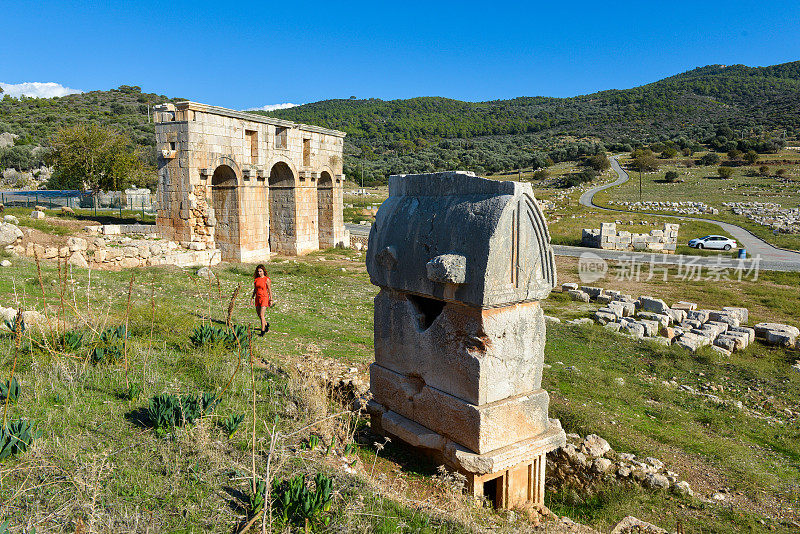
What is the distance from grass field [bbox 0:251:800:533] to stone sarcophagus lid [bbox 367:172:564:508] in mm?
423

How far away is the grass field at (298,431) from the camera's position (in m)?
3.41

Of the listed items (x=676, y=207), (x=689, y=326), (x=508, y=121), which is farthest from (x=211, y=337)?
(x=508, y=121)

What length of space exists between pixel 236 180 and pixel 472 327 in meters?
14.0

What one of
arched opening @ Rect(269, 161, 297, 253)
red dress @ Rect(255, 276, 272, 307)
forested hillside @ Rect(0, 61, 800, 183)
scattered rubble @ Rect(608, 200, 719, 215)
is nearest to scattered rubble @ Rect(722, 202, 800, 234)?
scattered rubble @ Rect(608, 200, 719, 215)

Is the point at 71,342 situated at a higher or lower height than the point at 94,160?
lower

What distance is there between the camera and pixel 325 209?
21.6m

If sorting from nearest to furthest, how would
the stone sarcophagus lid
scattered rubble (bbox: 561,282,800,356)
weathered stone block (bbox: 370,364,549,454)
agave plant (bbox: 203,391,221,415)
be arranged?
the stone sarcophagus lid
weathered stone block (bbox: 370,364,549,454)
agave plant (bbox: 203,391,221,415)
scattered rubble (bbox: 561,282,800,356)

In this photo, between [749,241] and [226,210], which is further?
[749,241]

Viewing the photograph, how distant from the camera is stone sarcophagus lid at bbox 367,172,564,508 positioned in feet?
13.5

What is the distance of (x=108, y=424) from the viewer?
4254 millimetres

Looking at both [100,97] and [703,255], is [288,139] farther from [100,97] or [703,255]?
[100,97]

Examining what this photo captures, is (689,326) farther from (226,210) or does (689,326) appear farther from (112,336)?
(226,210)

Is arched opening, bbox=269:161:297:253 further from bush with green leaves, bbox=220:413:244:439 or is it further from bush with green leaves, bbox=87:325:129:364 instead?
bush with green leaves, bbox=220:413:244:439

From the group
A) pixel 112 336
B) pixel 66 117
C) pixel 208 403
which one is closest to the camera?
pixel 208 403
